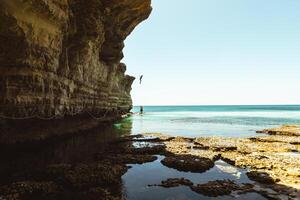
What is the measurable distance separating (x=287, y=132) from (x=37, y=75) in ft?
A: 116

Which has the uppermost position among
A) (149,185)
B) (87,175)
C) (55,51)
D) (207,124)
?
(55,51)

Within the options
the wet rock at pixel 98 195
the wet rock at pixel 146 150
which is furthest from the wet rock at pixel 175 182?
the wet rock at pixel 146 150

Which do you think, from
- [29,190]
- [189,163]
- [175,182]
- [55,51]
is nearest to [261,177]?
[189,163]

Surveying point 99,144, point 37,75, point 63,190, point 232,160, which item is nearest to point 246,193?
point 232,160

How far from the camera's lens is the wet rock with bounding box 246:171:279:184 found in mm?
15602

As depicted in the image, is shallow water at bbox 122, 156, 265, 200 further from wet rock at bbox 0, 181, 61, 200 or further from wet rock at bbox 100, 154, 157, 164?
wet rock at bbox 0, 181, 61, 200

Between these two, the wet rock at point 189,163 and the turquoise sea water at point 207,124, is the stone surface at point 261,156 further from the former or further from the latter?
the turquoise sea water at point 207,124

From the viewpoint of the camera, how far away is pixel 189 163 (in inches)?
763

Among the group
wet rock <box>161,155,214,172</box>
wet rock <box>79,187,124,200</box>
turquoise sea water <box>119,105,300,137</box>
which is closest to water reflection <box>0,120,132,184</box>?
wet rock <box>79,187,124,200</box>

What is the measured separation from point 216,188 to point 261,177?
3.69 meters

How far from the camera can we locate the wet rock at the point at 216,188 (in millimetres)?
13812

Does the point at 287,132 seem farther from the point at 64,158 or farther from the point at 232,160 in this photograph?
the point at 64,158

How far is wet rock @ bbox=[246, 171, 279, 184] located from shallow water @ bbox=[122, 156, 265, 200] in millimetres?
360

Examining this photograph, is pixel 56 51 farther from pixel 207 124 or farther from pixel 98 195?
pixel 207 124
